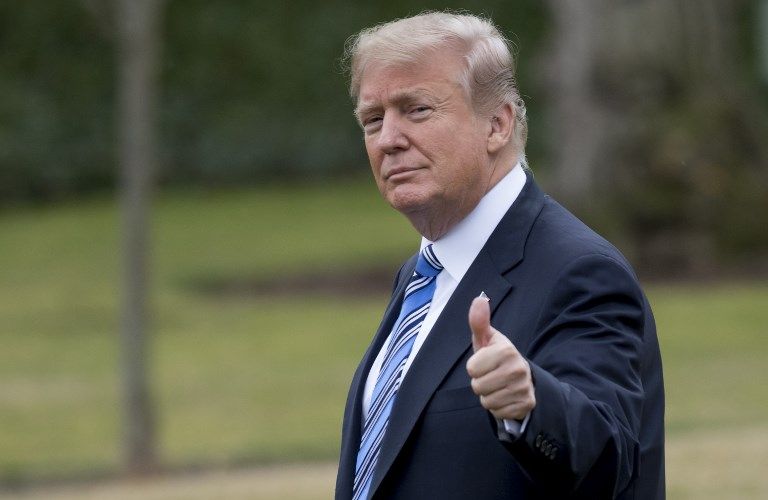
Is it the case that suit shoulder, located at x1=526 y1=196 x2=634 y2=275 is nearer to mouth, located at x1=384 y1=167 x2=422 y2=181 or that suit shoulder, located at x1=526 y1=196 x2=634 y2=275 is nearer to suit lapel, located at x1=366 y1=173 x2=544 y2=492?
suit lapel, located at x1=366 y1=173 x2=544 y2=492

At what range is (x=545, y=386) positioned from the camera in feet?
7.80

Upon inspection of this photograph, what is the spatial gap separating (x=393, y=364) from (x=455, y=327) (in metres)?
0.22

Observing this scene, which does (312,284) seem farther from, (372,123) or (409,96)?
(409,96)

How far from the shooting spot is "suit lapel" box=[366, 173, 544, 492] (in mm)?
2744

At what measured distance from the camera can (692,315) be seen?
14469 millimetres

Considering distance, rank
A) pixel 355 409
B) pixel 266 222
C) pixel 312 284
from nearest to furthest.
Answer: pixel 355 409
pixel 312 284
pixel 266 222

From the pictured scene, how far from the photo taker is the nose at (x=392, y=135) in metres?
2.93

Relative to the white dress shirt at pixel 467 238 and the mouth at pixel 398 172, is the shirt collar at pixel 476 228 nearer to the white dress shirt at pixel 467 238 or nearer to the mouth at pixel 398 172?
the white dress shirt at pixel 467 238

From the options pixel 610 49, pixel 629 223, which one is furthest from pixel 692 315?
pixel 610 49

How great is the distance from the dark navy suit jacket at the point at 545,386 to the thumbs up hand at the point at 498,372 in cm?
3

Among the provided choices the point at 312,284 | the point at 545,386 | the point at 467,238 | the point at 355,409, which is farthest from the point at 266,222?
the point at 545,386

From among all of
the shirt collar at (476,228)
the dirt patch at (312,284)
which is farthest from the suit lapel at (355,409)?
the dirt patch at (312,284)

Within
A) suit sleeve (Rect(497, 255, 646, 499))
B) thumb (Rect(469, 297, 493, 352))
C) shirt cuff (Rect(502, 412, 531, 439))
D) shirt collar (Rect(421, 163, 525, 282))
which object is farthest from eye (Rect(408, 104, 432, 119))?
shirt cuff (Rect(502, 412, 531, 439))

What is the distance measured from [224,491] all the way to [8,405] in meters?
4.47
